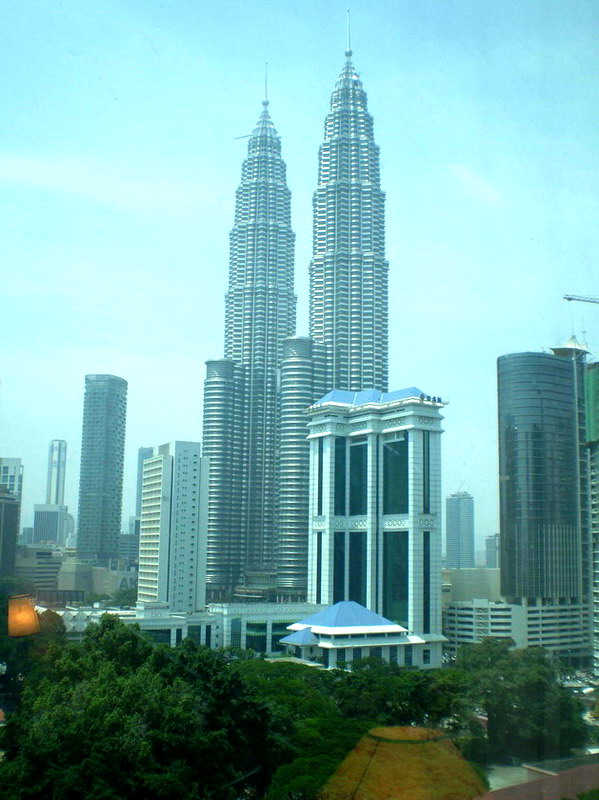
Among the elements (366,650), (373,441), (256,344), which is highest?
(256,344)

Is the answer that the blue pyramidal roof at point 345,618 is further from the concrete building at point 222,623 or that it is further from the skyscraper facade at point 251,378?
the skyscraper facade at point 251,378

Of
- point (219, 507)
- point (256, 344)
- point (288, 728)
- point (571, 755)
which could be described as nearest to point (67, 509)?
point (219, 507)

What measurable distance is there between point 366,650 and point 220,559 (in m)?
10.3

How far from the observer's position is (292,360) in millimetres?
22516

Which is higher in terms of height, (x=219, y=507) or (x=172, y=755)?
(x=219, y=507)

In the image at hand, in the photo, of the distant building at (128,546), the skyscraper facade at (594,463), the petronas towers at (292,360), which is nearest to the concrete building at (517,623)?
the skyscraper facade at (594,463)

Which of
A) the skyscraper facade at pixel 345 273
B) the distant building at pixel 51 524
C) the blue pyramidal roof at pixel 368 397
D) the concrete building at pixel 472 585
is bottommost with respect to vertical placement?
the concrete building at pixel 472 585

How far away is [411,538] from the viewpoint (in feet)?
50.2

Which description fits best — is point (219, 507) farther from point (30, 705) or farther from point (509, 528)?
point (30, 705)

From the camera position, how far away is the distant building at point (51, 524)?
25816mm

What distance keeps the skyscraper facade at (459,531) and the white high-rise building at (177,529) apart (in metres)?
5.53

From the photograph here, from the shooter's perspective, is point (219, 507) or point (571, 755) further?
point (219, 507)

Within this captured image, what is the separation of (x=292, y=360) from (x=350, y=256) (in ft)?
11.3

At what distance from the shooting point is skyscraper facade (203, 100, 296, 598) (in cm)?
2327
